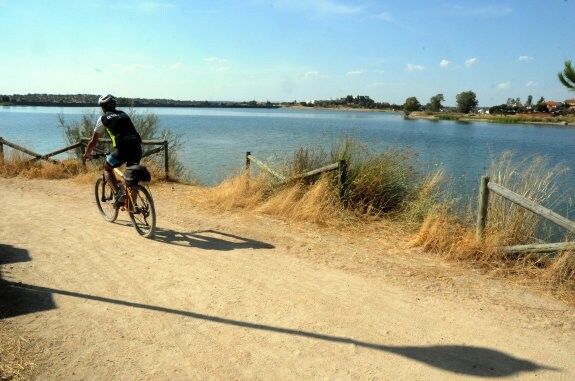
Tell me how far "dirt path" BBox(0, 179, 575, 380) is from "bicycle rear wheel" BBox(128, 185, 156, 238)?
238 mm

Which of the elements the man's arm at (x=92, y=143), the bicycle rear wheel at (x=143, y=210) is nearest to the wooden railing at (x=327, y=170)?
the bicycle rear wheel at (x=143, y=210)

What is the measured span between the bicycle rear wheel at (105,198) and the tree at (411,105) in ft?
410

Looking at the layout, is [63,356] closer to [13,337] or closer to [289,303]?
[13,337]

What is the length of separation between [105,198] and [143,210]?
146 cm

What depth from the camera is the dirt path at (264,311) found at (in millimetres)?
3572

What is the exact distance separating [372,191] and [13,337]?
20.5 ft

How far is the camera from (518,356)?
3.77 m

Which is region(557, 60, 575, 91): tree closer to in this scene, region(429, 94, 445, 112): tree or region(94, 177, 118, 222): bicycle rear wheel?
region(94, 177, 118, 222): bicycle rear wheel

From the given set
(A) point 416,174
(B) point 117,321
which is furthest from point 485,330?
(A) point 416,174

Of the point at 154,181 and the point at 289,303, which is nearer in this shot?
the point at 289,303

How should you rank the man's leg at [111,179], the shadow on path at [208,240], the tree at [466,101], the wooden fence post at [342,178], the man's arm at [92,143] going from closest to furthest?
1. the shadow on path at [208,240]
2. the man's arm at [92,143]
3. the man's leg at [111,179]
4. the wooden fence post at [342,178]
5. the tree at [466,101]

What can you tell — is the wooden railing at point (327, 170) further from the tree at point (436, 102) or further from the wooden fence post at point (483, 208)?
the tree at point (436, 102)

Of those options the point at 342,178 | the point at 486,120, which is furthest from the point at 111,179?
the point at 486,120

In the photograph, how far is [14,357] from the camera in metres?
3.55
